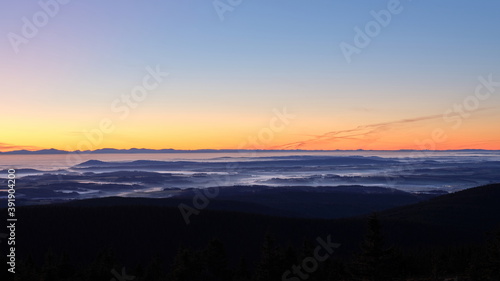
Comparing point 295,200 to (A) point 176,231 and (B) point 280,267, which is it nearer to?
(A) point 176,231

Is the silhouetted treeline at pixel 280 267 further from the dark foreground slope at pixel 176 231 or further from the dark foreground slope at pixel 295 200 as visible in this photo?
the dark foreground slope at pixel 295 200

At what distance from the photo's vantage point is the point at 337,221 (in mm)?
98875

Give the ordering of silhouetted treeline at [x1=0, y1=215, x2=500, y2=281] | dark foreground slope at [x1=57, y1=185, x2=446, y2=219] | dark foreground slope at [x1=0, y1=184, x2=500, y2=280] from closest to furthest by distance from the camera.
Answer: silhouetted treeline at [x1=0, y1=215, x2=500, y2=281] → dark foreground slope at [x1=0, y1=184, x2=500, y2=280] → dark foreground slope at [x1=57, y1=185, x2=446, y2=219]

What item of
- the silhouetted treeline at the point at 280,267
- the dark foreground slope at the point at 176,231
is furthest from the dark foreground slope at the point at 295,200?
the silhouetted treeline at the point at 280,267

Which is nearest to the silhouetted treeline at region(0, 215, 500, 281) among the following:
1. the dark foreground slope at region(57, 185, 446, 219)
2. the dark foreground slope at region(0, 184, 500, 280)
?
the dark foreground slope at region(0, 184, 500, 280)

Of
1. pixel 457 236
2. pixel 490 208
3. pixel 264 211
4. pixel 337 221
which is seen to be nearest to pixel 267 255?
pixel 337 221

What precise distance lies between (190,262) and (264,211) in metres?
84.5

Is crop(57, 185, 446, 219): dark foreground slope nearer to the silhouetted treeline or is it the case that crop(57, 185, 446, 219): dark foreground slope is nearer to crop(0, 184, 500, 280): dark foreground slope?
crop(0, 184, 500, 280): dark foreground slope

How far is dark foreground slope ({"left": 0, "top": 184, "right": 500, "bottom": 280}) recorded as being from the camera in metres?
87.6

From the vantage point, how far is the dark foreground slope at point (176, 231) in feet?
287

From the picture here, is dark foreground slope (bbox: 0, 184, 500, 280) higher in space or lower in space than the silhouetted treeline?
lower

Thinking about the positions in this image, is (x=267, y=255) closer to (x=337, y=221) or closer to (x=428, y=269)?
(x=428, y=269)

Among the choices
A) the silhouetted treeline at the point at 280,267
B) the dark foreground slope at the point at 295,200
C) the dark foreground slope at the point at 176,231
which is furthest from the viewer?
the dark foreground slope at the point at 295,200

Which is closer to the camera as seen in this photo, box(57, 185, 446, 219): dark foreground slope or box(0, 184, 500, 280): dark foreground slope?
box(0, 184, 500, 280): dark foreground slope
